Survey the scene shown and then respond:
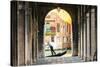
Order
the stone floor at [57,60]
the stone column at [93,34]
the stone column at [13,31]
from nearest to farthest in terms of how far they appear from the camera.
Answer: the stone column at [13,31] → the stone floor at [57,60] → the stone column at [93,34]

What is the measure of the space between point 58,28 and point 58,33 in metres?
0.06

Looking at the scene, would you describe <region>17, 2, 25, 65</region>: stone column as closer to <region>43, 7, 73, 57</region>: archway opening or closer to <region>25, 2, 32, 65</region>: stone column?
<region>25, 2, 32, 65</region>: stone column

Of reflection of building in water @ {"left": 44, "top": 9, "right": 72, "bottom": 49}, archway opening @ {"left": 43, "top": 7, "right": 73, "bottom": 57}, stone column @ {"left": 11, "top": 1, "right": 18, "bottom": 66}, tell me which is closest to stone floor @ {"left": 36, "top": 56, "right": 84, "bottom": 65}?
archway opening @ {"left": 43, "top": 7, "right": 73, "bottom": 57}

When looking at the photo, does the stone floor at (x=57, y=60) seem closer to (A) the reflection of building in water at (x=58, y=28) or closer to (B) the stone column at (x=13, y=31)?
(A) the reflection of building in water at (x=58, y=28)

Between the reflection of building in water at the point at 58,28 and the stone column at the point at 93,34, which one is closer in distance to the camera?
the reflection of building in water at the point at 58,28

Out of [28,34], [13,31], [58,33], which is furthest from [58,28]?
[13,31]

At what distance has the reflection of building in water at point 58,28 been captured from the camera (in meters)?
2.42

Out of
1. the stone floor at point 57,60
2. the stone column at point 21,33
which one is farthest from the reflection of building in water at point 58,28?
the stone column at point 21,33

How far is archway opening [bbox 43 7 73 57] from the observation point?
2.42m
